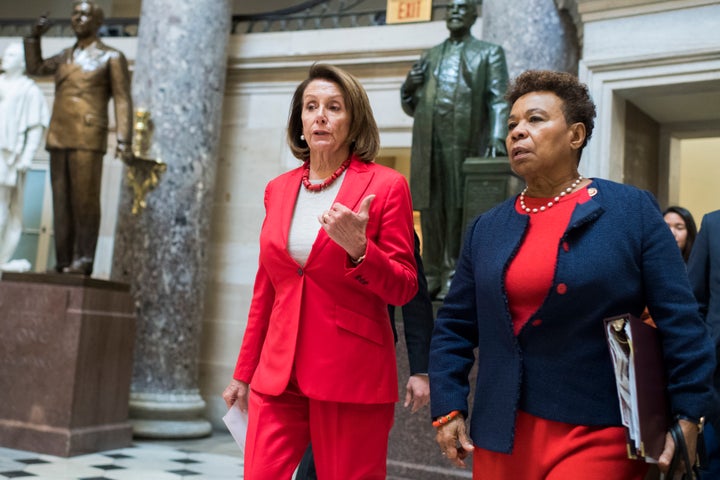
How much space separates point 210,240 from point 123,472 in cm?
312

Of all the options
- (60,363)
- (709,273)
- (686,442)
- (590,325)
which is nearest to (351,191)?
(590,325)

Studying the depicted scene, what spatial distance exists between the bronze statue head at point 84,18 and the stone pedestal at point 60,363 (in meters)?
1.84

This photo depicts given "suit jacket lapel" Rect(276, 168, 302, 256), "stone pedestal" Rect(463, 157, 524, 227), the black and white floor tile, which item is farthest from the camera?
the black and white floor tile

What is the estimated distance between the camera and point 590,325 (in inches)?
69.8

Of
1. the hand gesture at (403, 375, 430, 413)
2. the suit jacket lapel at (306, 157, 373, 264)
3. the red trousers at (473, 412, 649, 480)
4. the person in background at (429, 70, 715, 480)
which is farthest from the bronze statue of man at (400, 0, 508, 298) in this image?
the red trousers at (473, 412, 649, 480)

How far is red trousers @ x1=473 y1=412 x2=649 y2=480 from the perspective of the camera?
66.4 inches

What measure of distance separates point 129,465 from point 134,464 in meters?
0.05

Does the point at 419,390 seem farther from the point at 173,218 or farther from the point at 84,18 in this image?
the point at 173,218

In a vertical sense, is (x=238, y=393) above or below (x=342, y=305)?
below

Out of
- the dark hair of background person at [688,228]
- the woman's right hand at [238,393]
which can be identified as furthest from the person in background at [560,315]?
the dark hair of background person at [688,228]

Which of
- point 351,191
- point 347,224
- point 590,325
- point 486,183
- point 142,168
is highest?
point 142,168

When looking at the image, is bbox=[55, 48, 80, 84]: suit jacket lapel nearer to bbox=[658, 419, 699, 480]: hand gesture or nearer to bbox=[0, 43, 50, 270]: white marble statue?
bbox=[0, 43, 50, 270]: white marble statue

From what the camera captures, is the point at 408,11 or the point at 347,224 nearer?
the point at 347,224

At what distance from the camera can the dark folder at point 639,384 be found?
5.29 feet
